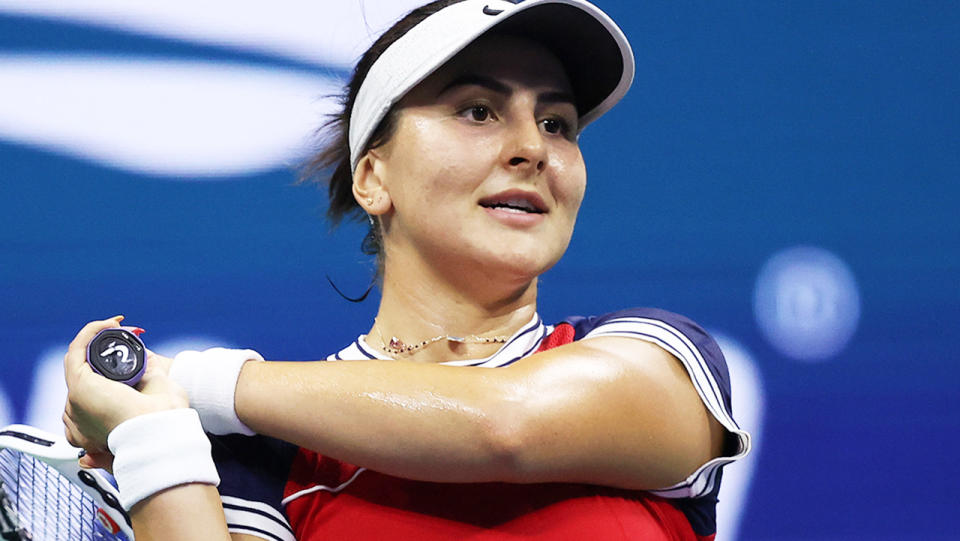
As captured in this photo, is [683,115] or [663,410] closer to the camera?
[663,410]

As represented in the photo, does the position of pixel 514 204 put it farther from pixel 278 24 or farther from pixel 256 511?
pixel 278 24

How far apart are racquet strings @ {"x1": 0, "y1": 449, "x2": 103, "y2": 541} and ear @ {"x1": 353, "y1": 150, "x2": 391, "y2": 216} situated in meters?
0.47

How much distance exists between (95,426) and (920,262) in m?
1.29

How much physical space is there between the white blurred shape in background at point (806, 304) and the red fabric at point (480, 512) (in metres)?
0.65

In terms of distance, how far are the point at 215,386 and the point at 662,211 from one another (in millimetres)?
910

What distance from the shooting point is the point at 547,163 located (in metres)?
1.23

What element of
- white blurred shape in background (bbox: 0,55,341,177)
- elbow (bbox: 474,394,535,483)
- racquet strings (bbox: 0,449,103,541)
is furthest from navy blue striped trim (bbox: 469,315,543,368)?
white blurred shape in background (bbox: 0,55,341,177)

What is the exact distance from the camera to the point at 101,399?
3.18 feet

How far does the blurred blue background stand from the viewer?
5.33ft

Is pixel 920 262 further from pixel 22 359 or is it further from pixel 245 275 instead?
pixel 22 359

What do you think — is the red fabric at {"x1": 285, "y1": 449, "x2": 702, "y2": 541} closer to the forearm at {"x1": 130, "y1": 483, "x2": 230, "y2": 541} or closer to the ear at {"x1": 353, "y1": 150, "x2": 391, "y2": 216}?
the forearm at {"x1": 130, "y1": 483, "x2": 230, "y2": 541}

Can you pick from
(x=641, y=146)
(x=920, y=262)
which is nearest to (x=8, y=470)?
(x=641, y=146)

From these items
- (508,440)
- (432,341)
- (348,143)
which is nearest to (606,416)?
(508,440)

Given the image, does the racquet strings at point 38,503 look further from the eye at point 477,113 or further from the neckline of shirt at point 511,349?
the eye at point 477,113
